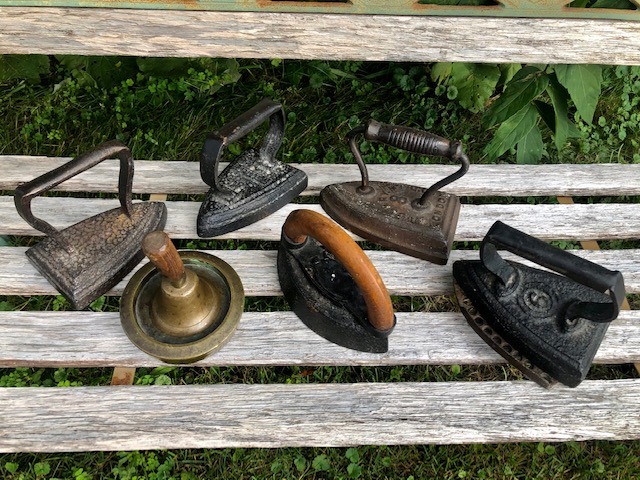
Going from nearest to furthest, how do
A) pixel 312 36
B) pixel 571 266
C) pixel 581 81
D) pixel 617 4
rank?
1. pixel 571 266
2. pixel 312 36
3. pixel 617 4
4. pixel 581 81

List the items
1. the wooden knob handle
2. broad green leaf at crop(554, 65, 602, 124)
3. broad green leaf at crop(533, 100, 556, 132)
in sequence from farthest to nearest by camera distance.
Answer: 1. broad green leaf at crop(533, 100, 556, 132)
2. broad green leaf at crop(554, 65, 602, 124)
3. the wooden knob handle

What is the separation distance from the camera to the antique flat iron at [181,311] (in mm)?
1572

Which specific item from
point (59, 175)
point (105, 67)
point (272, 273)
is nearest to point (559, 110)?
point (272, 273)

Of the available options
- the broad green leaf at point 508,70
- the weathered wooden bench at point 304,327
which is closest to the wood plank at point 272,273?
the weathered wooden bench at point 304,327

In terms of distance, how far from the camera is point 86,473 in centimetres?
194

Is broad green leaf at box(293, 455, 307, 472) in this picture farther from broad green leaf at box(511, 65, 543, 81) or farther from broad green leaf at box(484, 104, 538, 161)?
broad green leaf at box(511, 65, 543, 81)

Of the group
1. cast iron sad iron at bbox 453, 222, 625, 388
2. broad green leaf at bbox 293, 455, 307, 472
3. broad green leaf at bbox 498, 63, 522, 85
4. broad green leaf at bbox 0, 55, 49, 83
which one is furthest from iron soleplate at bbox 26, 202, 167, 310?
broad green leaf at bbox 498, 63, 522, 85

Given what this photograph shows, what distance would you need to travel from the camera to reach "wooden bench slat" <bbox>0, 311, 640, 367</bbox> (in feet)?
5.48

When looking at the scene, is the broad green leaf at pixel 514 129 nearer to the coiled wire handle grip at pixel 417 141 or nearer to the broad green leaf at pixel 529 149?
the broad green leaf at pixel 529 149

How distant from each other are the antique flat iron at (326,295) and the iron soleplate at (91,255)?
1.37 ft

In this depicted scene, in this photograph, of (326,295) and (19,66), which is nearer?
(326,295)

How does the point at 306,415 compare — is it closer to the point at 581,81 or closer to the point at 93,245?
the point at 93,245

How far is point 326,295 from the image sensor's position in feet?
5.34

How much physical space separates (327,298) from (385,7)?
92 centimetres
